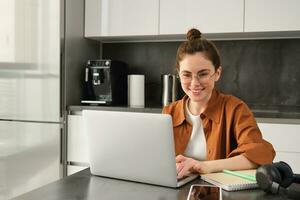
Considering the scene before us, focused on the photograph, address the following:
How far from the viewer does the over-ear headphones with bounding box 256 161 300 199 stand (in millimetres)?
1013

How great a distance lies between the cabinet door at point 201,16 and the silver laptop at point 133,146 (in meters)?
1.71

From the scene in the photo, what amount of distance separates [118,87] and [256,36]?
113cm

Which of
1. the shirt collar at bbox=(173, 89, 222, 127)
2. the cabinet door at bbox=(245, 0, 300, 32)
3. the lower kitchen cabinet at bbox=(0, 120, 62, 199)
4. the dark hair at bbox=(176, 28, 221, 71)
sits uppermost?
the cabinet door at bbox=(245, 0, 300, 32)

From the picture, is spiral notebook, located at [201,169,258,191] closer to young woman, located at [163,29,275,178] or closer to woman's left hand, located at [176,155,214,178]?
woman's left hand, located at [176,155,214,178]

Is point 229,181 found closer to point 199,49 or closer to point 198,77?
point 198,77

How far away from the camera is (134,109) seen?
8.63 ft

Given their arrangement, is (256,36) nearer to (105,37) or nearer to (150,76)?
(150,76)

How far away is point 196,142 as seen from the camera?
146 centimetres

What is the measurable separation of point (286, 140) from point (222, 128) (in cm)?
101

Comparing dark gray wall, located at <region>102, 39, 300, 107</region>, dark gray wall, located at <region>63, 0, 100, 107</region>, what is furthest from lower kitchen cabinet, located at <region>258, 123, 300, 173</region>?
dark gray wall, located at <region>63, 0, 100, 107</region>

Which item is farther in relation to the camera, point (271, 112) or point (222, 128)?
point (271, 112)

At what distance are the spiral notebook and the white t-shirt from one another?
0.24 meters

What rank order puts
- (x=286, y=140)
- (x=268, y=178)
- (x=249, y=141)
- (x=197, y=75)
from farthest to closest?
1. (x=286, y=140)
2. (x=197, y=75)
3. (x=249, y=141)
4. (x=268, y=178)

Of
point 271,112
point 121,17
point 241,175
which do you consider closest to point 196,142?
point 241,175
